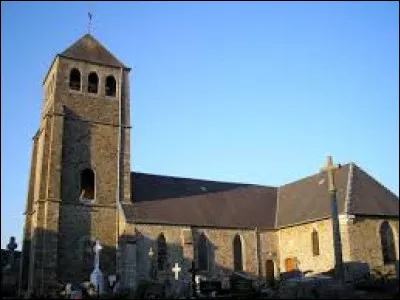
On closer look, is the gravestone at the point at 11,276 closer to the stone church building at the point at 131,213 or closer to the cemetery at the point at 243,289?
the stone church building at the point at 131,213

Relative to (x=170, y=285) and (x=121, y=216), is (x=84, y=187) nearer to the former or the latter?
(x=121, y=216)

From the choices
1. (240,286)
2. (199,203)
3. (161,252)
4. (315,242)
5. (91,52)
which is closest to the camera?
(240,286)

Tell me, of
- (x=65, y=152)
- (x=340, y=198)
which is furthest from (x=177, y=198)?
(x=340, y=198)

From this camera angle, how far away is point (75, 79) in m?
33.0

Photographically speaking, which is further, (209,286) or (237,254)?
(237,254)

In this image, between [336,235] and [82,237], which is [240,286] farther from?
[82,237]

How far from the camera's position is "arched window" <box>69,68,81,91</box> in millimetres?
32562

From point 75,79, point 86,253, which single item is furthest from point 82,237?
point 75,79

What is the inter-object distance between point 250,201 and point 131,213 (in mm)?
9008

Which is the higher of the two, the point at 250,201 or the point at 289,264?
the point at 250,201

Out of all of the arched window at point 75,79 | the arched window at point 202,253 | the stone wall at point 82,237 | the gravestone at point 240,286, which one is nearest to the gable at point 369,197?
the gravestone at point 240,286

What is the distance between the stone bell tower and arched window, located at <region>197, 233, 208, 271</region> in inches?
188

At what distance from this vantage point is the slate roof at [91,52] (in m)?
33.3

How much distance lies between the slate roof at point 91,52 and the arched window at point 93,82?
896mm
